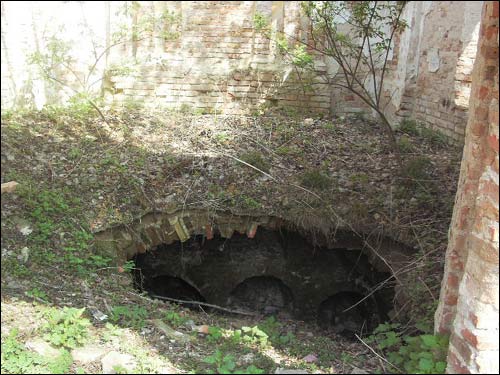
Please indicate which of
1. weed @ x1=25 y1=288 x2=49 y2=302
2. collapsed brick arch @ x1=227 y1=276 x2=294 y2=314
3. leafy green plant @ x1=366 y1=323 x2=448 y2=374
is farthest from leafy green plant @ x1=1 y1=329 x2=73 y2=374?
collapsed brick arch @ x1=227 y1=276 x2=294 y2=314

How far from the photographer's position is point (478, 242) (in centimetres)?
271

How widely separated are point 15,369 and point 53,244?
1.54m

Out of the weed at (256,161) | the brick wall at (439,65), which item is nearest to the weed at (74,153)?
the weed at (256,161)

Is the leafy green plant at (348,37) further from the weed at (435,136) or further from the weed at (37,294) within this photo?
the weed at (37,294)

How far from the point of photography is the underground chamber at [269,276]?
20.1ft

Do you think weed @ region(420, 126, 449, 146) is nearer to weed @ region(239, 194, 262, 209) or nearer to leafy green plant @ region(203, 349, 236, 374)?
weed @ region(239, 194, 262, 209)

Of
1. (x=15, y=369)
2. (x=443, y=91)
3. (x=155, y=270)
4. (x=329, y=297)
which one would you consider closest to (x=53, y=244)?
(x=15, y=369)

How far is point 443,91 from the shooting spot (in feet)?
22.4

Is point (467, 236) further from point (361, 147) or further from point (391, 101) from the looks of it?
point (391, 101)

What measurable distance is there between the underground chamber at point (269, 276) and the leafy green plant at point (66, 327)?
262cm

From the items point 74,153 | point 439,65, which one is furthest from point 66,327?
point 439,65

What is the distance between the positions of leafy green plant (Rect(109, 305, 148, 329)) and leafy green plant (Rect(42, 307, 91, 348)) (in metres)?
0.26

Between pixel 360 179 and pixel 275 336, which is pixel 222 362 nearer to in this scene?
pixel 275 336

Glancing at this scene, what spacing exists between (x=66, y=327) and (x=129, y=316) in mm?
528
